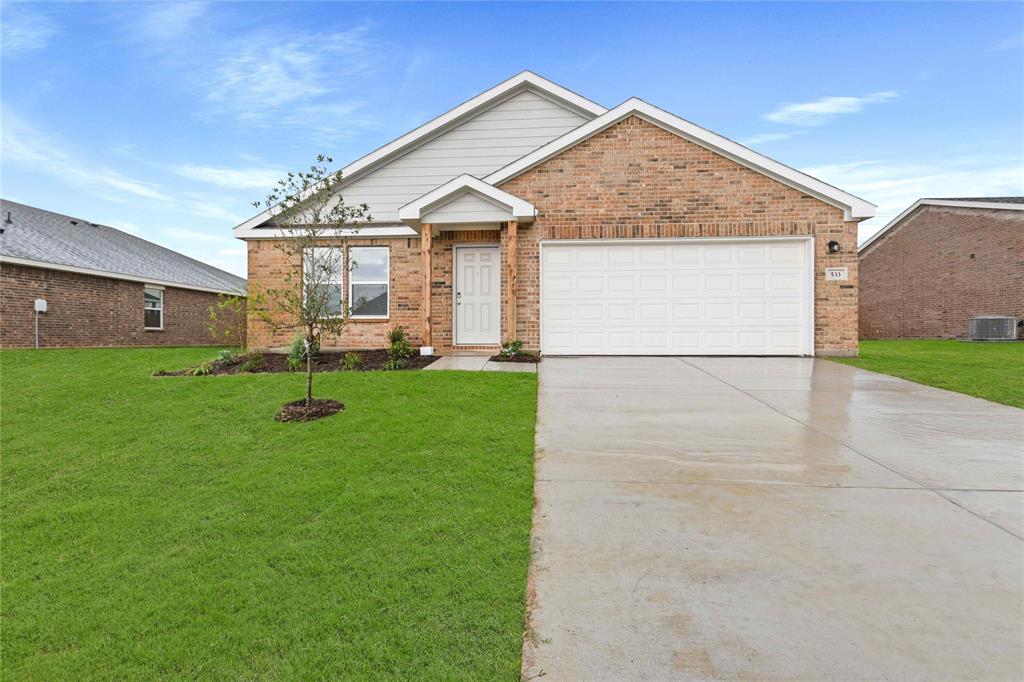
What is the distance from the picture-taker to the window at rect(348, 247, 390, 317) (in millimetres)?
11758

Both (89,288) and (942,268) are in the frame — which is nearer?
(89,288)

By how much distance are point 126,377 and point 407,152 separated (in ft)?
26.3

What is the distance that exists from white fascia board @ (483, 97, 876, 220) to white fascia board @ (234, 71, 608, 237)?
2246mm

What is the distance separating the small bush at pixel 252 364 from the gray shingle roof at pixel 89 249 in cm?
1008

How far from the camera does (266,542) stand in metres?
2.89

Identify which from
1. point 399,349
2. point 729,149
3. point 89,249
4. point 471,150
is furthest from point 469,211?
point 89,249

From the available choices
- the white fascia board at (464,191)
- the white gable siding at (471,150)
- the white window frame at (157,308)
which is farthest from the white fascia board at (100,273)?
the white fascia board at (464,191)

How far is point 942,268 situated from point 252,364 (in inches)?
984

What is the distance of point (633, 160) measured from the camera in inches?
404

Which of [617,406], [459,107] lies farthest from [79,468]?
[459,107]

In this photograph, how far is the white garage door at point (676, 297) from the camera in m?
10.3

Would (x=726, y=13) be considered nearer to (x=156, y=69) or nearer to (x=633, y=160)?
(x=633, y=160)

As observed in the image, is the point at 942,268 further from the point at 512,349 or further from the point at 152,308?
the point at 152,308

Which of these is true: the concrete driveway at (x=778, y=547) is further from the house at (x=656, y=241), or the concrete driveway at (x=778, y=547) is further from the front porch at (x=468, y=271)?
the front porch at (x=468, y=271)
